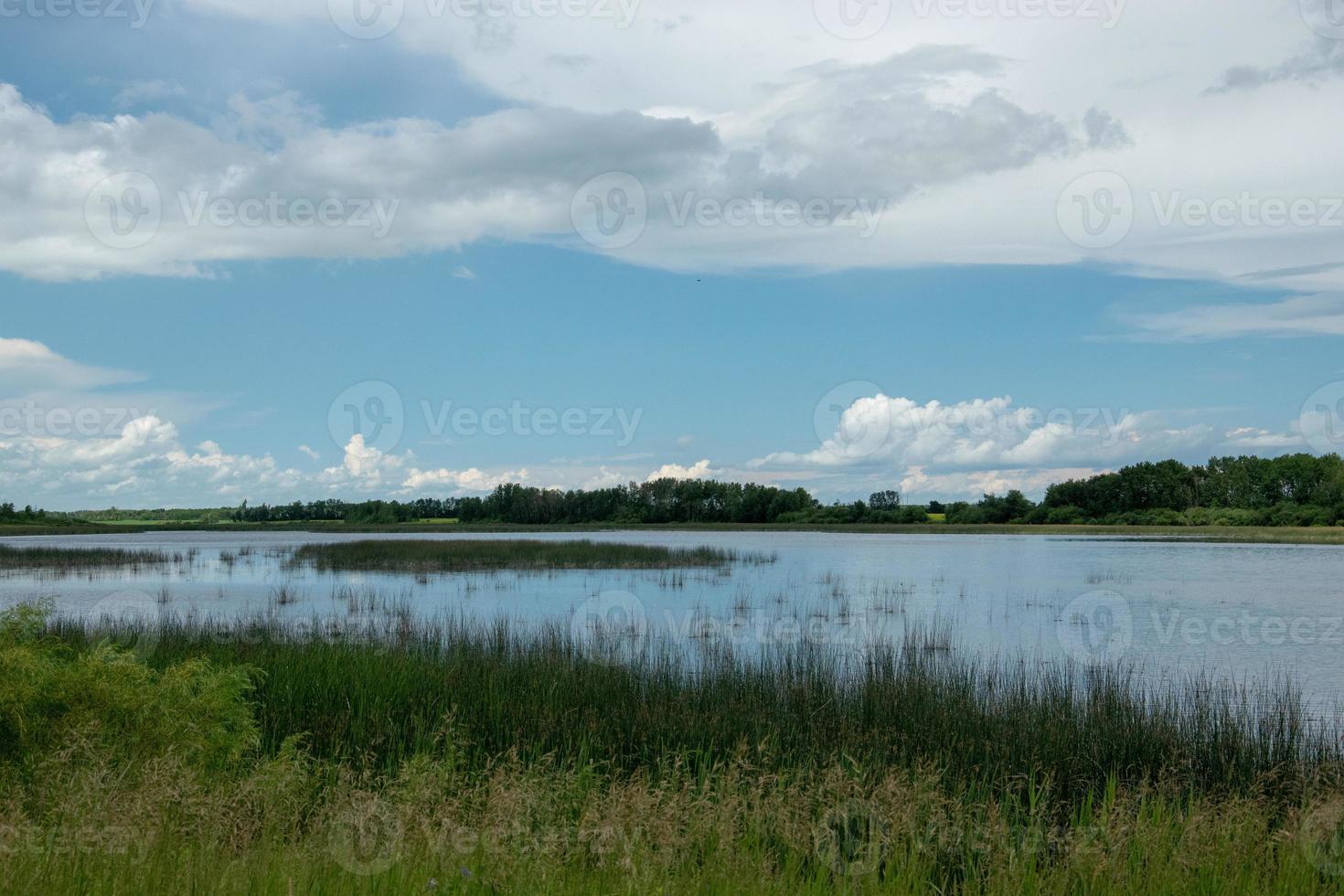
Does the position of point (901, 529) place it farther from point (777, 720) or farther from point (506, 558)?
point (777, 720)

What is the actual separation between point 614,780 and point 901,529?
98.0m

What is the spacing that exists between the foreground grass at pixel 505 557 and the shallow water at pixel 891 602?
2457 millimetres

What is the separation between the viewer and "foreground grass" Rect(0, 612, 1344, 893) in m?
4.56

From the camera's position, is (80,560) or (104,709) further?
(80,560)

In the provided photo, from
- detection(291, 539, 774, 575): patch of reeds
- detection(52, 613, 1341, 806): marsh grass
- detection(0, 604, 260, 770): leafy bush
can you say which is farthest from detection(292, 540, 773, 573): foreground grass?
detection(0, 604, 260, 770): leafy bush

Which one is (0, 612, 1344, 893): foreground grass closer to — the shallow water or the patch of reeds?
the shallow water

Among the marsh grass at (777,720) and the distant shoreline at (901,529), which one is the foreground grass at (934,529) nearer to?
the distant shoreline at (901,529)

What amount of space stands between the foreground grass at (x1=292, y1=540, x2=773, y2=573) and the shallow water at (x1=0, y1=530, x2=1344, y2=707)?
2457 millimetres

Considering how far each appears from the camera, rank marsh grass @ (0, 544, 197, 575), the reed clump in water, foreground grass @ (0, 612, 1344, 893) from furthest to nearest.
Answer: the reed clump in water
marsh grass @ (0, 544, 197, 575)
foreground grass @ (0, 612, 1344, 893)

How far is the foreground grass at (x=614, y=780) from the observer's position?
456 cm

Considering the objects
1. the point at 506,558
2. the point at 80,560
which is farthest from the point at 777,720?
the point at 80,560

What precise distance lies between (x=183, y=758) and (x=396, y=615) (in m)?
17.5

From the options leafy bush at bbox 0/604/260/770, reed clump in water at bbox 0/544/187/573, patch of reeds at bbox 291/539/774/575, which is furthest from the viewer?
patch of reeds at bbox 291/539/774/575

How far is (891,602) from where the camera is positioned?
1104 inches
